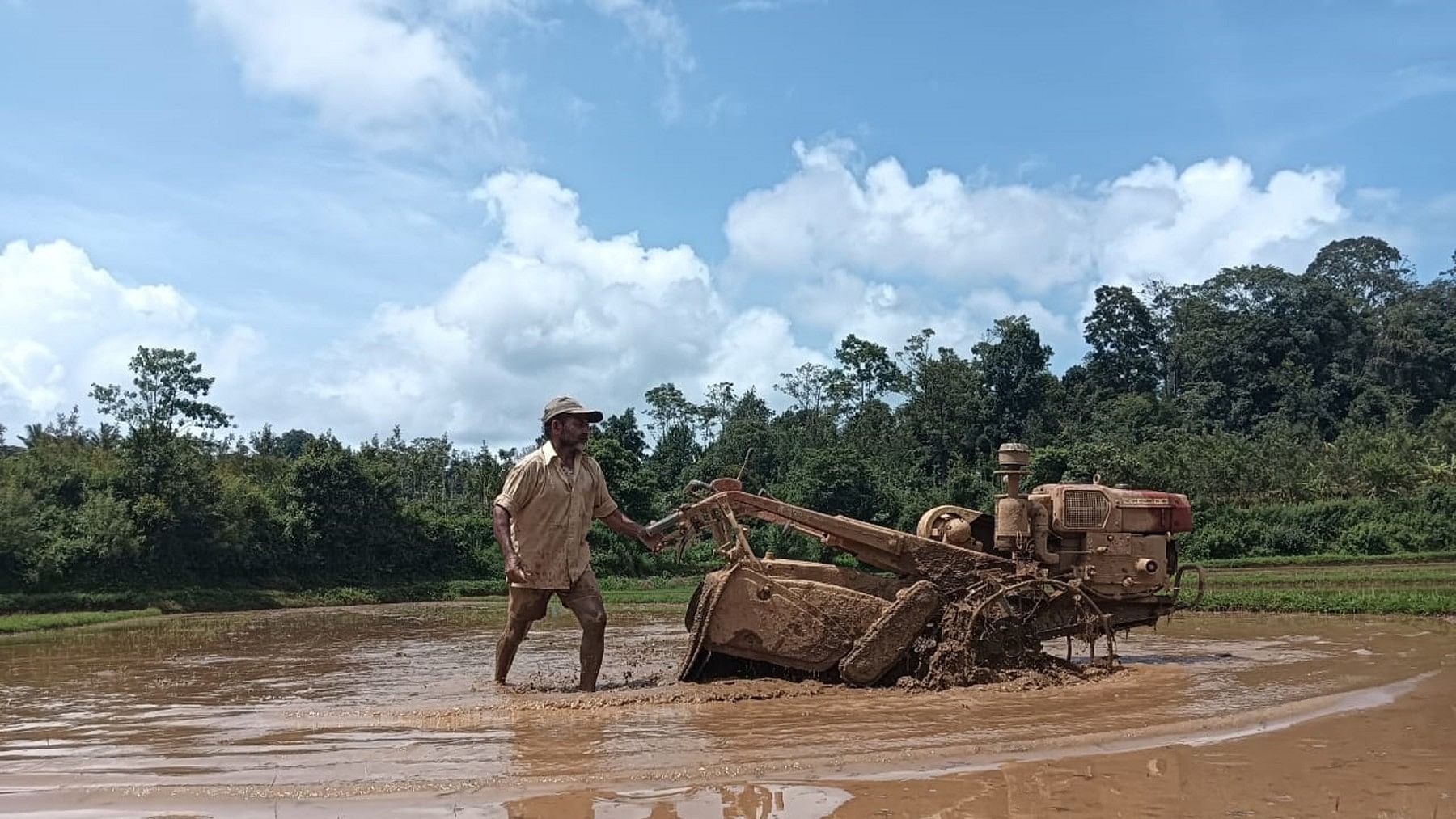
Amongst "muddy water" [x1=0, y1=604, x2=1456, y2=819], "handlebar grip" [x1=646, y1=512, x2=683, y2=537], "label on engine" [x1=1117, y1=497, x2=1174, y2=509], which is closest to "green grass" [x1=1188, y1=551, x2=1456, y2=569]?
"muddy water" [x1=0, y1=604, x2=1456, y2=819]

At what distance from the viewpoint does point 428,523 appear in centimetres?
4019

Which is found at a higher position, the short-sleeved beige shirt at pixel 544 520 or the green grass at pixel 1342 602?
the short-sleeved beige shirt at pixel 544 520

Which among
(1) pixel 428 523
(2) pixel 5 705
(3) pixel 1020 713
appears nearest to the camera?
(3) pixel 1020 713

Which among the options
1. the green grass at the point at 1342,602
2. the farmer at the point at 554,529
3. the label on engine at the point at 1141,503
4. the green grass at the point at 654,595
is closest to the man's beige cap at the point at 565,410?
the farmer at the point at 554,529

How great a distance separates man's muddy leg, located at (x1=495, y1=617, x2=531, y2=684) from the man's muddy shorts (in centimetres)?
6

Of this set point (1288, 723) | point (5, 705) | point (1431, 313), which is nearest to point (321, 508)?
point (5, 705)

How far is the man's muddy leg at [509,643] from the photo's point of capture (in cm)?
794

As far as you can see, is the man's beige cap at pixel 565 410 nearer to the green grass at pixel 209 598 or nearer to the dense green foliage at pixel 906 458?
the dense green foliage at pixel 906 458

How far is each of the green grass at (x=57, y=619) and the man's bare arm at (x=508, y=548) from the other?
17340 mm

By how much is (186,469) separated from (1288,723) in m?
34.3

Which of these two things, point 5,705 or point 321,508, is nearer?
point 5,705

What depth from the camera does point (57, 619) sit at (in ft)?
74.1

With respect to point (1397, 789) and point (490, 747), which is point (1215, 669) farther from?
point (490, 747)

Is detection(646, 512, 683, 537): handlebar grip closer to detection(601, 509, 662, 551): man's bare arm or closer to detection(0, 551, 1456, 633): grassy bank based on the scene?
detection(601, 509, 662, 551): man's bare arm
